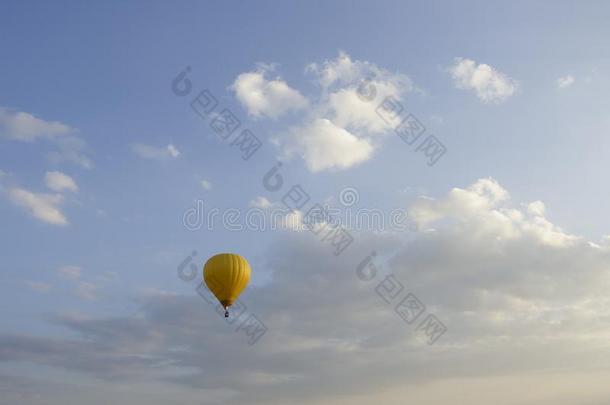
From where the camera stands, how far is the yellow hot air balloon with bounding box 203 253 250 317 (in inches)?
2729

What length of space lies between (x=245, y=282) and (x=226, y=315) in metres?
5.71

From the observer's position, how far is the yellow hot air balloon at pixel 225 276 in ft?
227

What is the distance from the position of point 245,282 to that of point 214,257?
5905 mm

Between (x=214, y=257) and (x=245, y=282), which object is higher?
(x=214, y=257)

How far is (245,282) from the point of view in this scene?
236 ft

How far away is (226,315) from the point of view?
2704 inches

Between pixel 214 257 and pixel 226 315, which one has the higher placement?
pixel 214 257

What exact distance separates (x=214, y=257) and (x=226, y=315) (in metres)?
8.42

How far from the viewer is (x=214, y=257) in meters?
70.7

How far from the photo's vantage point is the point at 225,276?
227 ft
